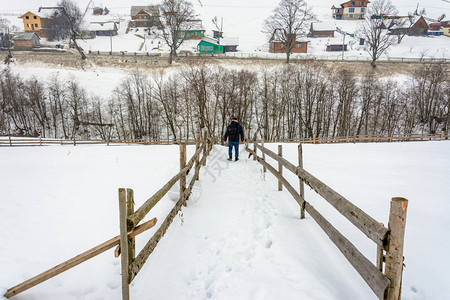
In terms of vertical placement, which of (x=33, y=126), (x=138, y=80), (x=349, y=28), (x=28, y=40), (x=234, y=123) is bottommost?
(x=33, y=126)

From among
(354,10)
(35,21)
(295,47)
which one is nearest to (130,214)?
(295,47)

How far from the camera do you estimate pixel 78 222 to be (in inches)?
191

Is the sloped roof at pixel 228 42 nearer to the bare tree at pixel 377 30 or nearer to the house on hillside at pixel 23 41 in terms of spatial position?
the bare tree at pixel 377 30

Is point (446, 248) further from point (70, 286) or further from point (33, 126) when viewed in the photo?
point (33, 126)

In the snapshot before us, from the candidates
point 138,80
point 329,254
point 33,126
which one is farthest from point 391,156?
point 33,126

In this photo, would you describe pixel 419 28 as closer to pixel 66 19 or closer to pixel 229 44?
pixel 229 44

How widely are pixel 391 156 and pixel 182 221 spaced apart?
12.0 m

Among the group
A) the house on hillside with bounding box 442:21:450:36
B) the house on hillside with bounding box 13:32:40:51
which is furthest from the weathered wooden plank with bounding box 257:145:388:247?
the house on hillside with bounding box 442:21:450:36

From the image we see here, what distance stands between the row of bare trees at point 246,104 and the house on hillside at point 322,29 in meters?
30.8

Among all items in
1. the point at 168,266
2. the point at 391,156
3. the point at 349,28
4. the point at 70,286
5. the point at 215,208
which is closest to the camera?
the point at 70,286

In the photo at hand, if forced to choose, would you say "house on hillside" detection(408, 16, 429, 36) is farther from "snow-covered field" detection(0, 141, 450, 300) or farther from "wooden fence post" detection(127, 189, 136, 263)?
"wooden fence post" detection(127, 189, 136, 263)

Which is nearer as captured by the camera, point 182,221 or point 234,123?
point 182,221

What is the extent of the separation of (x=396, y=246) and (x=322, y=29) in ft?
235

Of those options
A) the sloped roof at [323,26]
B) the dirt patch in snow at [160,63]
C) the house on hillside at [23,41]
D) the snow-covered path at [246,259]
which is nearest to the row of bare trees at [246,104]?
the dirt patch in snow at [160,63]
